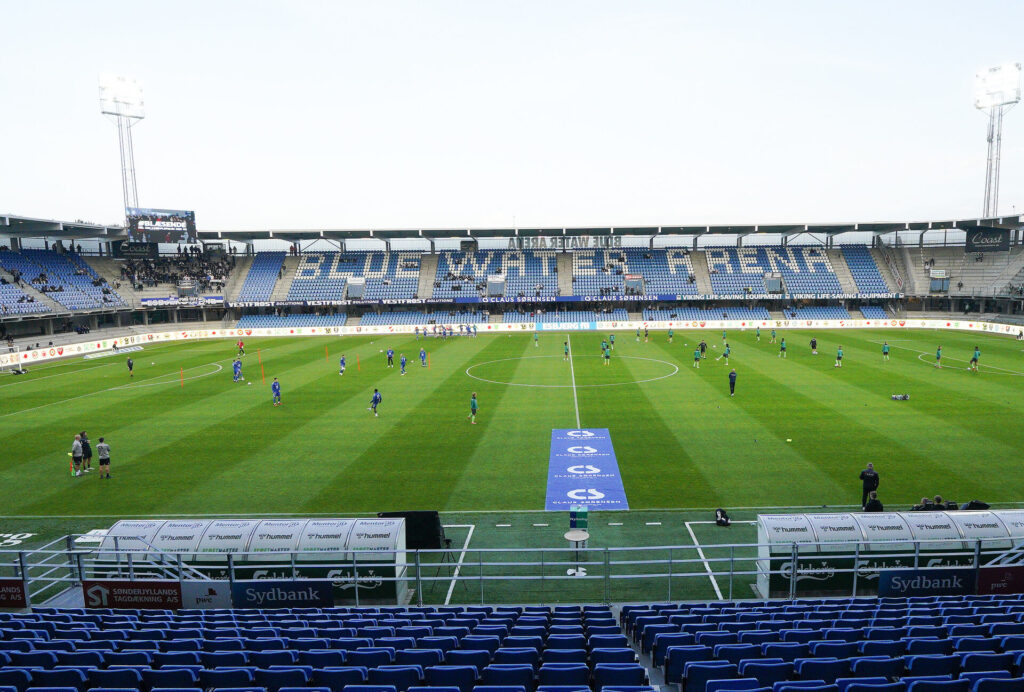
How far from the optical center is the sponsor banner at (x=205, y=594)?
432 inches

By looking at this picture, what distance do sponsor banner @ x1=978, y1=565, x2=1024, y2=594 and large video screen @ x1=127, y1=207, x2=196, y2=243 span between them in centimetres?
8040

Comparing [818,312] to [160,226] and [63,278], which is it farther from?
[63,278]

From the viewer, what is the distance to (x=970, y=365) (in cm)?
3656

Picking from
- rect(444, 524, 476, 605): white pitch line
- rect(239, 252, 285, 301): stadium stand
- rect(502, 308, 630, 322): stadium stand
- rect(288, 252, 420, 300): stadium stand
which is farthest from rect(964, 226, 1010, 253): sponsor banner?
rect(239, 252, 285, 301): stadium stand

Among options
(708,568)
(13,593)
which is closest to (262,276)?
(13,593)

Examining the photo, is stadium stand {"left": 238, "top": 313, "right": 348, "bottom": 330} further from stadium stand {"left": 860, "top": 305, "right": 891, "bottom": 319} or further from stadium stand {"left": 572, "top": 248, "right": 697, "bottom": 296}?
stadium stand {"left": 860, "top": 305, "right": 891, "bottom": 319}

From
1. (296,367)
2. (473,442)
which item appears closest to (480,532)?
(473,442)

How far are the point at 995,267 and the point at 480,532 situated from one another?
265 ft

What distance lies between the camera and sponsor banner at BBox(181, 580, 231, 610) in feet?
36.0

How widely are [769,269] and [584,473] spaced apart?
68.0 m

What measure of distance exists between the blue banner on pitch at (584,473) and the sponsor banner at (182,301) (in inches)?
2520

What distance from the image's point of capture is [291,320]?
245 feet

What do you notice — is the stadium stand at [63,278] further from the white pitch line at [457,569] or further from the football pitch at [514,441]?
the white pitch line at [457,569]

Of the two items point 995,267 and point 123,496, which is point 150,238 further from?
→ point 995,267
